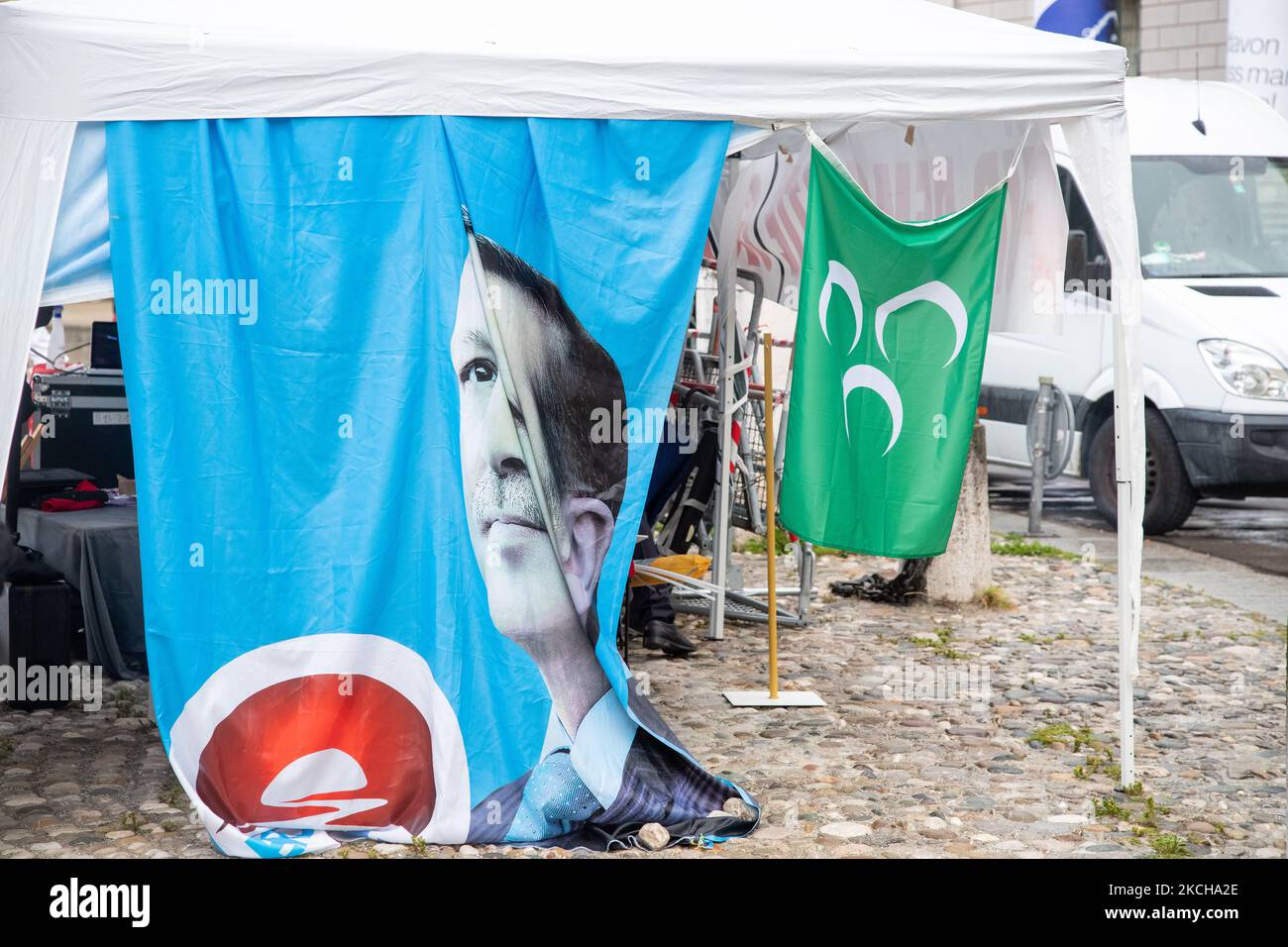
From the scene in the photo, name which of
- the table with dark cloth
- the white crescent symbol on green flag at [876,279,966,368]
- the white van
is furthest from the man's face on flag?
the white van

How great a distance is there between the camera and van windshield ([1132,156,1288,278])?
982 cm

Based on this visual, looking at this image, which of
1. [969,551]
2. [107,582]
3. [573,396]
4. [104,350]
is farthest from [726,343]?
[104,350]

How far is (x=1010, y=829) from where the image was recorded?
14.6ft

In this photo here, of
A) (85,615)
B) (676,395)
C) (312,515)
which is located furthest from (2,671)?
(676,395)

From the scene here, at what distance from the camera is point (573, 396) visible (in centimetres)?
434

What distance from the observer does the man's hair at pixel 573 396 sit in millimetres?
4309

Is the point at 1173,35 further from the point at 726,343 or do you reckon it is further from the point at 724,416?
the point at 724,416

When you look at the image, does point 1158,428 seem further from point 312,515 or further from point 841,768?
point 312,515

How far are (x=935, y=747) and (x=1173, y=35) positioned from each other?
14501mm

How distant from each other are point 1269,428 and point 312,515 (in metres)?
Answer: 6.99

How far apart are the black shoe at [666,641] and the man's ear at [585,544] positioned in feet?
7.81

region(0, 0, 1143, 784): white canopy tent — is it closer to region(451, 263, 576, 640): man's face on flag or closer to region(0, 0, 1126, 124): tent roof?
region(0, 0, 1126, 124): tent roof

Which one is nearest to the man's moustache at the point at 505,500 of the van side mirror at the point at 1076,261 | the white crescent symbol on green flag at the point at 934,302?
the white crescent symbol on green flag at the point at 934,302

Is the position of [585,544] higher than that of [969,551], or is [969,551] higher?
[585,544]
